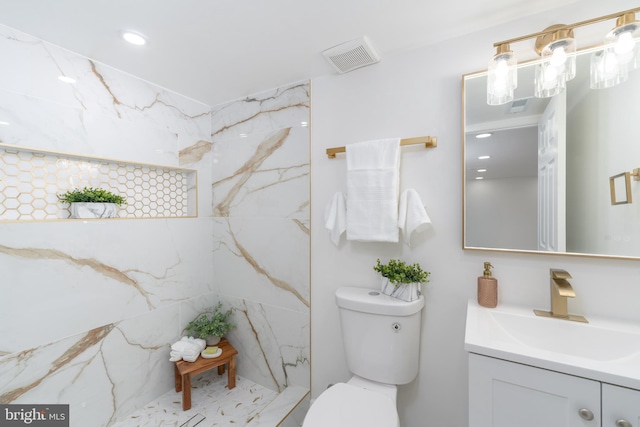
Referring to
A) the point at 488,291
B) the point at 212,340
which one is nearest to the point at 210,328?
the point at 212,340

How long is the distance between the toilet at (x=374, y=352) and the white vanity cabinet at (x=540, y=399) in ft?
1.35

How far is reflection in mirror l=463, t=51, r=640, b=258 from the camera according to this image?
40.2 inches

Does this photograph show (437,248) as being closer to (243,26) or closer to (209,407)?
(243,26)

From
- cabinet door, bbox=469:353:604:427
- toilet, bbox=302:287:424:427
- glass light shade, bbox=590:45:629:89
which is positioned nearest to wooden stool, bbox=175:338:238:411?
toilet, bbox=302:287:424:427

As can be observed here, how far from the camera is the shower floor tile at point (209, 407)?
158 centimetres

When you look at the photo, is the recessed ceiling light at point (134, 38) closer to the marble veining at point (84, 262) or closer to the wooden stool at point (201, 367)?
the marble veining at point (84, 262)

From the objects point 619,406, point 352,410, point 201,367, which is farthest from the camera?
point 201,367

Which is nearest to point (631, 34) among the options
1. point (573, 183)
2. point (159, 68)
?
point (573, 183)

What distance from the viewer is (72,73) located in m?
1.43

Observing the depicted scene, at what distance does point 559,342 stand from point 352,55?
155cm

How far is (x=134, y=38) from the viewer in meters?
1.32

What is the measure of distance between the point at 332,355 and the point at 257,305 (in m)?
0.62

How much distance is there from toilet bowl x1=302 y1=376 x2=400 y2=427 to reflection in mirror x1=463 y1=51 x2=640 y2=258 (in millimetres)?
785

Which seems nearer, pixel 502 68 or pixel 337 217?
pixel 502 68
